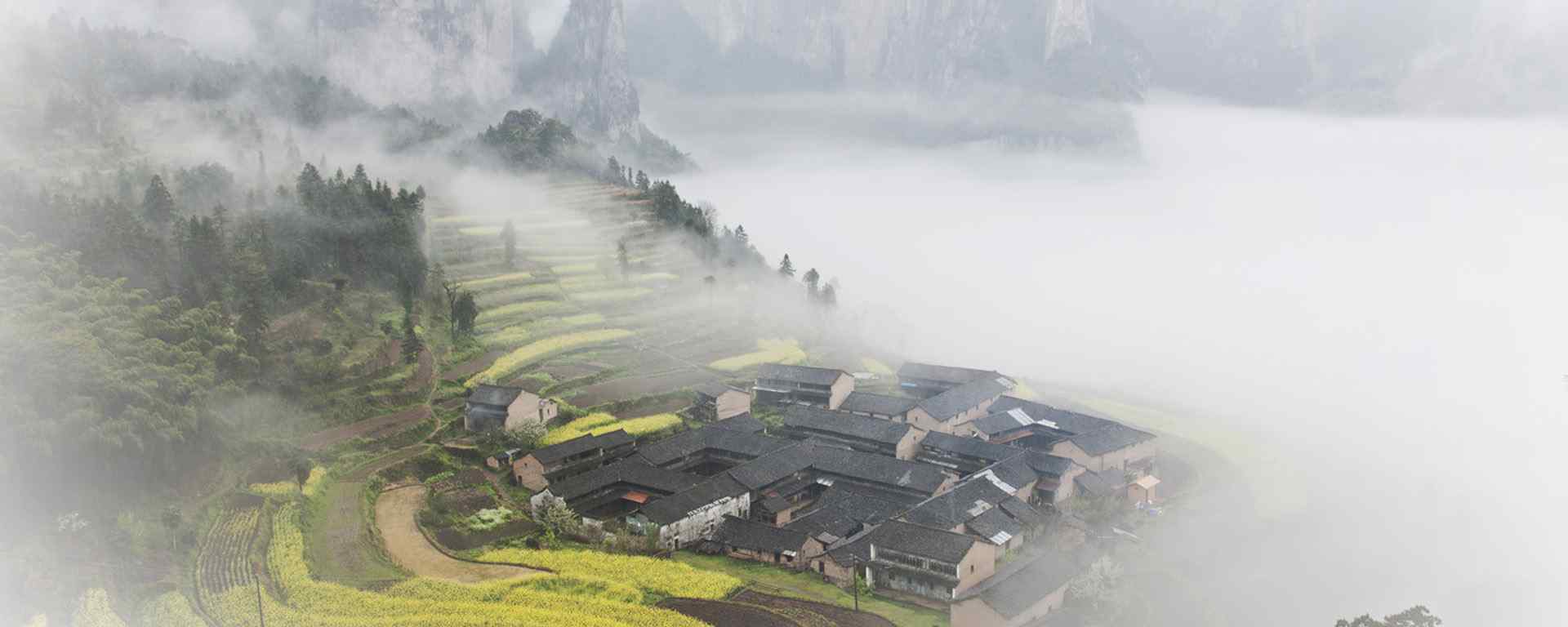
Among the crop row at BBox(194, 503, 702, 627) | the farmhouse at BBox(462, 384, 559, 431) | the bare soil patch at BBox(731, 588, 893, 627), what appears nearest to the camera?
the crop row at BBox(194, 503, 702, 627)

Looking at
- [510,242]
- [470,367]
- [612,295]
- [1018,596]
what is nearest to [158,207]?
[470,367]

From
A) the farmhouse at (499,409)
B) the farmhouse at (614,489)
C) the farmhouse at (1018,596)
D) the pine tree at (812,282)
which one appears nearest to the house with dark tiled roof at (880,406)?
the farmhouse at (614,489)

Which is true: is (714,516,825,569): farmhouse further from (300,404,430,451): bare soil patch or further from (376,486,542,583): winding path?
(300,404,430,451): bare soil patch

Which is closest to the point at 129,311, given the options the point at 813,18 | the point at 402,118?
the point at 402,118

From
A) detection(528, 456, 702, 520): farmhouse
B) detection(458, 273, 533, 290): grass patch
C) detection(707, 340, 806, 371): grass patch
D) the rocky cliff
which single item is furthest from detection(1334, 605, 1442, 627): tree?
the rocky cliff

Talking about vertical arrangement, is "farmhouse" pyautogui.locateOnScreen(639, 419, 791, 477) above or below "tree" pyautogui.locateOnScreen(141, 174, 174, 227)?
below

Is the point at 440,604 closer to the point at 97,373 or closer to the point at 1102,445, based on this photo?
the point at 97,373

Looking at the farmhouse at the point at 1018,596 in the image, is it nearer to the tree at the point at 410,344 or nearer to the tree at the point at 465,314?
the tree at the point at 410,344
